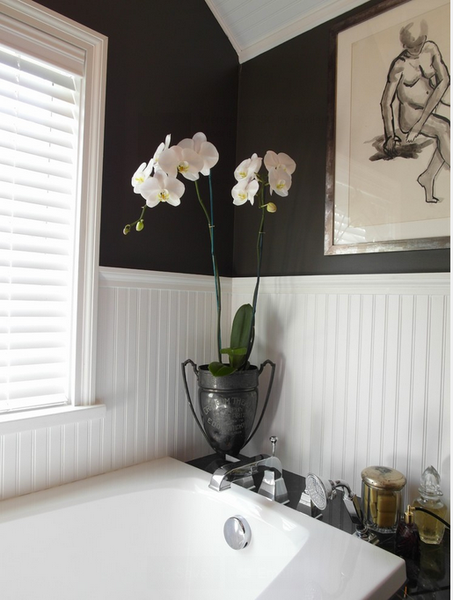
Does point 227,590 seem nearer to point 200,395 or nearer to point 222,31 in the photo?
point 200,395

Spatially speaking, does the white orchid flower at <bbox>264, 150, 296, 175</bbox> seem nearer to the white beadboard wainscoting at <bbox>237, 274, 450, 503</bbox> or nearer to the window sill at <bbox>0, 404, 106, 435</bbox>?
the white beadboard wainscoting at <bbox>237, 274, 450, 503</bbox>

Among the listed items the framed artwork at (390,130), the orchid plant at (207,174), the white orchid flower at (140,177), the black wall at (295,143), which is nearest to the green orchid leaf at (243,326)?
the orchid plant at (207,174)

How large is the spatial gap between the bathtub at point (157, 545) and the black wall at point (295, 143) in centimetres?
83

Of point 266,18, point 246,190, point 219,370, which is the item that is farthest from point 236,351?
point 266,18

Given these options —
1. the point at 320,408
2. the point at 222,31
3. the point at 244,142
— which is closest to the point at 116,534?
the point at 320,408

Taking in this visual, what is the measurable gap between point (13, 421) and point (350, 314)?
1097 mm

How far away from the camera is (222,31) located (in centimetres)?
184

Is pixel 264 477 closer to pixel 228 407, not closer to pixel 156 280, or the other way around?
pixel 228 407

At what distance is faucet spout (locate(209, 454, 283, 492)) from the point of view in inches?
51.1

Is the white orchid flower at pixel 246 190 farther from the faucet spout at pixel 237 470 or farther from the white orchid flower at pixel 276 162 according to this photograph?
the faucet spout at pixel 237 470

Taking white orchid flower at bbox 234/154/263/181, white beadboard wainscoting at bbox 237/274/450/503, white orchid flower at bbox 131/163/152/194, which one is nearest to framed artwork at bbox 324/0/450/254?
white beadboard wainscoting at bbox 237/274/450/503

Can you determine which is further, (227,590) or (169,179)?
(169,179)

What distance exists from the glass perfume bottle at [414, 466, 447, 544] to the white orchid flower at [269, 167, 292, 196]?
942 millimetres

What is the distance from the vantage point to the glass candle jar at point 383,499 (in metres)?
1.17
